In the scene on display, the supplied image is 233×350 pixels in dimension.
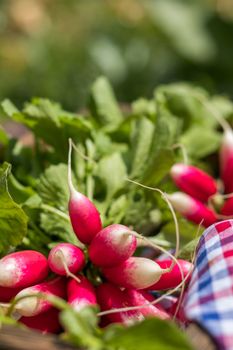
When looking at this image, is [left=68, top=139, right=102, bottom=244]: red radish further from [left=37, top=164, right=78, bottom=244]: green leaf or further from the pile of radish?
[left=37, top=164, right=78, bottom=244]: green leaf

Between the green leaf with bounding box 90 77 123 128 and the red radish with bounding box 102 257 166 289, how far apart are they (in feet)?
1.50

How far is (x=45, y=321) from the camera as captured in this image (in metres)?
0.76

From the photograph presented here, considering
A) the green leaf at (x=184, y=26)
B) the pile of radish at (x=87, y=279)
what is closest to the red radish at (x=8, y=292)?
the pile of radish at (x=87, y=279)

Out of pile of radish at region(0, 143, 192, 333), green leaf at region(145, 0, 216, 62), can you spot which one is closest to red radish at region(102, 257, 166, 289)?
pile of radish at region(0, 143, 192, 333)

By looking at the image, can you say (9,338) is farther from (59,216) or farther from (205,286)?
(59,216)

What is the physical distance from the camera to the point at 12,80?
2219 mm

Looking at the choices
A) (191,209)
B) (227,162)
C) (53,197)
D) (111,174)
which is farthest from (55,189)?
(227,162)

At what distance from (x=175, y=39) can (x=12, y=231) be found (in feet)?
4.94

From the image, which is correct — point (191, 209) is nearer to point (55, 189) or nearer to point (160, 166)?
point (160, 166)

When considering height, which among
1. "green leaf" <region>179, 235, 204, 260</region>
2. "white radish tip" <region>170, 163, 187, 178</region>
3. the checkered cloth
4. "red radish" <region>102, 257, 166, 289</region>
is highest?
"red radish" <region>102, 257, 166, 289</region>

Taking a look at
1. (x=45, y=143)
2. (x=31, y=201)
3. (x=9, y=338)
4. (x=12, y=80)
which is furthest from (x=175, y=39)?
(x=9, y=338)

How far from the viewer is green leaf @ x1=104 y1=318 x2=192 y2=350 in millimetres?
608

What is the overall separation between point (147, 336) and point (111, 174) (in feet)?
1.47

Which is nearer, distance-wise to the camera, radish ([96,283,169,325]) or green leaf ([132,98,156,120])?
radish ([96,283,169,325])
